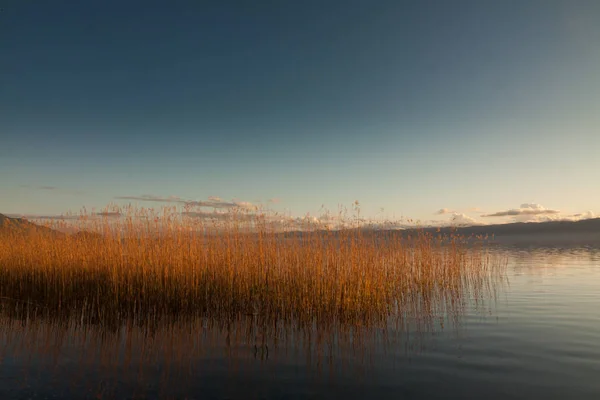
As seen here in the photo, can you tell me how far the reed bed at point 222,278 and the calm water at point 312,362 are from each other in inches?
27.2

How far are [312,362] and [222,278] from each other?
2945 millimetres

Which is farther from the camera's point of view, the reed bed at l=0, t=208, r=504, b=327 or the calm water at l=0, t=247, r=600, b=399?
the reed bed at l=0, t=208, r=504, b=327

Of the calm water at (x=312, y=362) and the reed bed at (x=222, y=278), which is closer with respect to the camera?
the calm water at (x=312, y=362)

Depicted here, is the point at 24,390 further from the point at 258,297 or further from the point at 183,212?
the point at 183,212

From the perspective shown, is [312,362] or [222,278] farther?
[222,278]

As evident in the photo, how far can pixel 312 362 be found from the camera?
174 inches

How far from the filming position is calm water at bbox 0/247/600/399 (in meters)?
3.69

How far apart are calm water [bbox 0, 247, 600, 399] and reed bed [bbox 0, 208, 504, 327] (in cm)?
69

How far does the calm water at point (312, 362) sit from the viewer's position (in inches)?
145

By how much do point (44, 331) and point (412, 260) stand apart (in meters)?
7.36

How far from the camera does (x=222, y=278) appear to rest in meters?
6.93

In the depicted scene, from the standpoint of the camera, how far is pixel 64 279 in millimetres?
7402

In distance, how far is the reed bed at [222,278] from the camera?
20.8 feet

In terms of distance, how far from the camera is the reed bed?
6344mm
